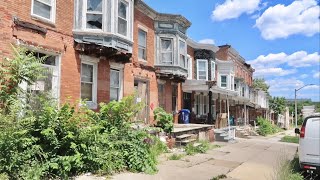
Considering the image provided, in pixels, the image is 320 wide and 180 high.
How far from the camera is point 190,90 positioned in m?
23.3

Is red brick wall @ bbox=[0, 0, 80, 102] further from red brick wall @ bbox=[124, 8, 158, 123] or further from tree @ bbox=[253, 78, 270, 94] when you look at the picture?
tree @ bbox=[253, 78, 270, 94]

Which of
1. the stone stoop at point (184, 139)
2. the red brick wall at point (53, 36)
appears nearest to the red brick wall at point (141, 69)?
the stone stoop at point (184, 139)

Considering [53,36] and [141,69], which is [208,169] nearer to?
[53,36]

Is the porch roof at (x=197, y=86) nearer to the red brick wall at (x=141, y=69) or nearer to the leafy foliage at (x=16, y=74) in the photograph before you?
the red brick wall at (x=141, y=69)

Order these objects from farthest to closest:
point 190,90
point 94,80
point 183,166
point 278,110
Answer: point 278,110
point 190,90
point 94,80
point 183,166

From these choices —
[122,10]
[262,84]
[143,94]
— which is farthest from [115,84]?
[262,84]

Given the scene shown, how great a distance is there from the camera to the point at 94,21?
1330 centimetres

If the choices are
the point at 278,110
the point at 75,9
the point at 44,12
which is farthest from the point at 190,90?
the point at 278,110

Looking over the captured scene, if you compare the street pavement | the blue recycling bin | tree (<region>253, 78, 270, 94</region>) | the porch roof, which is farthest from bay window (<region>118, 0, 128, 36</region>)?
tree (<region>253, 78, 270, 94</region>)

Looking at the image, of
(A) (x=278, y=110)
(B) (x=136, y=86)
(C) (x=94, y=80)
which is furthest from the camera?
(A) (x=278, y=110)

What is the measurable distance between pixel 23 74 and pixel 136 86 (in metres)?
9.26

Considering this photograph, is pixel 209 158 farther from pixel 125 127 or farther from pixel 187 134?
pixel 125 127

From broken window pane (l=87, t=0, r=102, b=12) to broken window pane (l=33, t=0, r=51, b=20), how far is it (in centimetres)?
204

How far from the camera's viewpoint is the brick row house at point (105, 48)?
10719 millimetres
